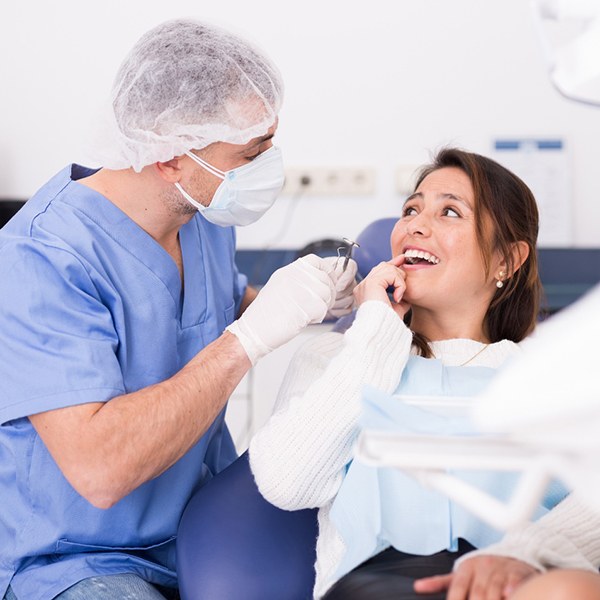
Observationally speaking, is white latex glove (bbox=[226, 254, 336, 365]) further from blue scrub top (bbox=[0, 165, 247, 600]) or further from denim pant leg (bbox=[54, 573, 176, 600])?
denim pant leg (bbox=[54, 573, 176, 600])

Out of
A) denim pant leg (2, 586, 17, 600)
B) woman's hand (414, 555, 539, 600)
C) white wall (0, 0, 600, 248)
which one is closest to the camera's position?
woman's hand (414, 555, 539, 600)

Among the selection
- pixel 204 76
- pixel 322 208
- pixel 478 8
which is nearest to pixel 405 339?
pixel 204 76

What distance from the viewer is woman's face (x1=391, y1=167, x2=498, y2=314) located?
1678mm

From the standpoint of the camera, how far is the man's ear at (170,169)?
1586 mm

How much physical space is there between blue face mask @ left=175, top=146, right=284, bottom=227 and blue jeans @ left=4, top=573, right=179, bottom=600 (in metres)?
0.67

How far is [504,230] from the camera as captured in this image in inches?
68.4

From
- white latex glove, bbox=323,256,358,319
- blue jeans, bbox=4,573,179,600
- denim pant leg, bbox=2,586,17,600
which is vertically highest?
white latex glove, bbox=323,256,358,319

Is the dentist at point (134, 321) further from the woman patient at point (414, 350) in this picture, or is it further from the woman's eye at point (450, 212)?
the woman's eye at point (450, 212)

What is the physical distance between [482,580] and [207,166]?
2.89ft

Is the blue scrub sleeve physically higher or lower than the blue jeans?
higher

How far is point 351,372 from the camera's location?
1.44 metres

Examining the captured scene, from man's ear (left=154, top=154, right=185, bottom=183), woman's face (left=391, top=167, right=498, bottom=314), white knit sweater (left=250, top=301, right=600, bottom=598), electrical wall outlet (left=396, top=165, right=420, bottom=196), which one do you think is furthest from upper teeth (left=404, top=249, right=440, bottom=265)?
electrical wall outlet (left=396, top=165, right=420, bottom=196)

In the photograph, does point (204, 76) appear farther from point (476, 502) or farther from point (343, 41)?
point (343, 41)

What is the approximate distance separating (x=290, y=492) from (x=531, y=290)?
741 mm
